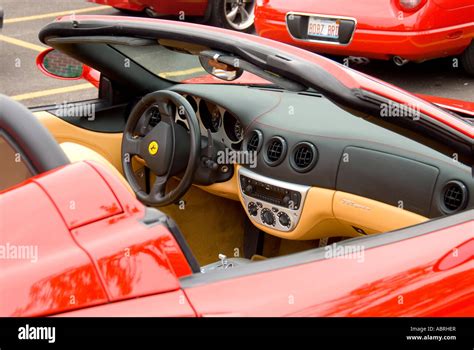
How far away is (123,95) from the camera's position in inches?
157

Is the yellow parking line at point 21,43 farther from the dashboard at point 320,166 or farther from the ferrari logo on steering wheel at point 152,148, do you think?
the ferrari logo on steering wheel at point 152,148

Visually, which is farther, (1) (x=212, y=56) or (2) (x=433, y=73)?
(2) (x=433, y=73)

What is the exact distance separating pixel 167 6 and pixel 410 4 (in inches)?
124

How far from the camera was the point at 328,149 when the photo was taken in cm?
354

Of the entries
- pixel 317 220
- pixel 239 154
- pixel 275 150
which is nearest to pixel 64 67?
pixel 239 154

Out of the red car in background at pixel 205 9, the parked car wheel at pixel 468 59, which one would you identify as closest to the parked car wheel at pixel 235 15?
the red car in background at pixel 205 9

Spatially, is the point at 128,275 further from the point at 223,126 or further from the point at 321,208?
the point at 223,126

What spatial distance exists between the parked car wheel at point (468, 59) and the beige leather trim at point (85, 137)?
4.48 metres

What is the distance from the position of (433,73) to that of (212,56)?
5491 mm

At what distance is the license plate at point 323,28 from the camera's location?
7.11 meters

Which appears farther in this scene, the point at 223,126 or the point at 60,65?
the point at 60,65

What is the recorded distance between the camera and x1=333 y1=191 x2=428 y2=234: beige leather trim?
3.15 m
